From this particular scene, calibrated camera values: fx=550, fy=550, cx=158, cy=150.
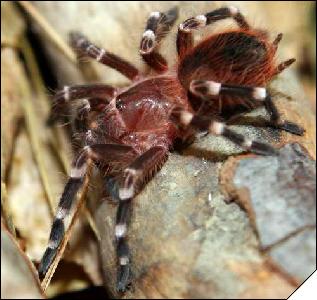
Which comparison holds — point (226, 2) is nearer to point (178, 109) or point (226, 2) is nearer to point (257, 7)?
point (257, 7)

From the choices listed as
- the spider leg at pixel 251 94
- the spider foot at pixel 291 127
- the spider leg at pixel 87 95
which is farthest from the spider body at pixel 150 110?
the spider foot at pixel 291 127

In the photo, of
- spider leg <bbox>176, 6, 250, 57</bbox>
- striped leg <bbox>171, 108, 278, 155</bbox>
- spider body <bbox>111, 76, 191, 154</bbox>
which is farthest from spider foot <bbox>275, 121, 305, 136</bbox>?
spider leg <bbox>176, 6, 250, 57</bbox>

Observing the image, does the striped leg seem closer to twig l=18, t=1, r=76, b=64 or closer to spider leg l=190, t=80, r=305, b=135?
spider leg l=190, t=80, r=305, b=135

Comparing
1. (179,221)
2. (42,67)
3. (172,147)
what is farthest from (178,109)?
(42,67)

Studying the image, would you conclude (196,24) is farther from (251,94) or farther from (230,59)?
(251,94)

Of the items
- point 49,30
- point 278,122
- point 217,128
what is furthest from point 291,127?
point 49,30

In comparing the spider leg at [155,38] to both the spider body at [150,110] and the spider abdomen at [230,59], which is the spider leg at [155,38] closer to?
the spider body at [150,110]

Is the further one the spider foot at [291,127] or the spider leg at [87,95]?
the spider leg at [87,95]
